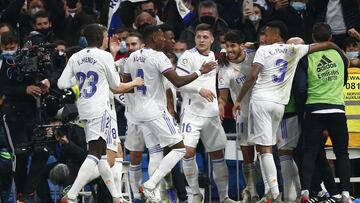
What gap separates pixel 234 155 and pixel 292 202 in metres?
1.62

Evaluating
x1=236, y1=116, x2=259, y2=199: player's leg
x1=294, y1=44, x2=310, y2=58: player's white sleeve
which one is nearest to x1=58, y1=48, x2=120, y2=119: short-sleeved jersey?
x1=236, y1=116, x2=259, y2=199: player's leg

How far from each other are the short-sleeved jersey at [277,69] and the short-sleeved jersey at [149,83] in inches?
55.5

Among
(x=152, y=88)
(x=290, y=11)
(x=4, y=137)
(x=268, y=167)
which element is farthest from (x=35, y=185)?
(x=290, y=11)

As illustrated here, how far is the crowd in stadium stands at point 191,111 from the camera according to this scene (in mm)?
17984

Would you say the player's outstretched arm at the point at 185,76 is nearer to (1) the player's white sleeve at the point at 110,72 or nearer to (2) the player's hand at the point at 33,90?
(1) the player's white sleeve at the point at 110,72

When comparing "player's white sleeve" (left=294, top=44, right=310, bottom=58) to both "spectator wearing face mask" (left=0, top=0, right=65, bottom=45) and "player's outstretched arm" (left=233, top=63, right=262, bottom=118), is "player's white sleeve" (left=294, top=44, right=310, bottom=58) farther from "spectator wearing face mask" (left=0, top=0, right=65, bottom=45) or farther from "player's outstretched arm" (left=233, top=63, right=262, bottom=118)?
"spectator wearing face mask" (left=0, top=0, right=65, bottom=45)

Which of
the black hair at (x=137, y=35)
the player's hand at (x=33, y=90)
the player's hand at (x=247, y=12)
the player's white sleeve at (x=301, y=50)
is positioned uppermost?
the player's hand at (x=247, y=12)

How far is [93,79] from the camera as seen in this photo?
17.2 meters

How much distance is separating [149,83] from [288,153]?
7.84 ft

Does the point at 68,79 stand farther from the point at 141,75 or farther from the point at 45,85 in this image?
the point at 45,85

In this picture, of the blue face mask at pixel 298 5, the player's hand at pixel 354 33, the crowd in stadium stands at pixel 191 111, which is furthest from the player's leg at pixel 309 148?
the blue face mask at pixel 298 5

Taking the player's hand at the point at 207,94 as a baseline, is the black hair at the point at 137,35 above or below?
above

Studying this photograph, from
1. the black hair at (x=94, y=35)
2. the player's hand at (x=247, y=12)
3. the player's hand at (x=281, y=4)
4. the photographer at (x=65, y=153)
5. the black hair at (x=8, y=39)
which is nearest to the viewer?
the black hair at (x=94, y=35)

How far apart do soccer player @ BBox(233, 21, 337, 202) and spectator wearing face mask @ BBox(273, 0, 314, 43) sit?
8.14 ft
